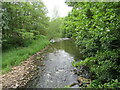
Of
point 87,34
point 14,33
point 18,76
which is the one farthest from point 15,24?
point 87,34

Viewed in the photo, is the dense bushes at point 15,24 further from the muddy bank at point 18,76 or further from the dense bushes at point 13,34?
the muddy bank at point 18,76

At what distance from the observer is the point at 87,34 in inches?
89.2

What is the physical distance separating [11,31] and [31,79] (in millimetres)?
3844

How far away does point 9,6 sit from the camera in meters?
5.19

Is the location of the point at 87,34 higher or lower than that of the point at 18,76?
higher

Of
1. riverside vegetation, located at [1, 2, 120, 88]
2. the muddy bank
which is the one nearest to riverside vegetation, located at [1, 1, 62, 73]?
riverside vegetation, located at [1, 2, 120, 88]

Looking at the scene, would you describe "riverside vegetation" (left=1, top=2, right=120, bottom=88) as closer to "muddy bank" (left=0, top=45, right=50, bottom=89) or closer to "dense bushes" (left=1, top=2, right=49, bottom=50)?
"dense bushes" (left=1, top=2, right=49, bottom=50)

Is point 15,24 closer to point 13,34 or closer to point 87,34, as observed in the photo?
point 13,34

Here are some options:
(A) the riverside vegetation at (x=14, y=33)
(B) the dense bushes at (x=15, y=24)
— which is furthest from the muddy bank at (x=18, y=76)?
(B) the dense bushes at (x=15, y=24)

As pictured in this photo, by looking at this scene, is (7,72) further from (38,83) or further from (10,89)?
(38,83)

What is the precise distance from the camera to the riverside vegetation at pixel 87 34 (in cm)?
166

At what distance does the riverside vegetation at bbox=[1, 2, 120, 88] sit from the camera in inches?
65.4

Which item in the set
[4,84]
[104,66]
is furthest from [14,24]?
[104,66]

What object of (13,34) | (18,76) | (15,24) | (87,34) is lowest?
(18,76)
